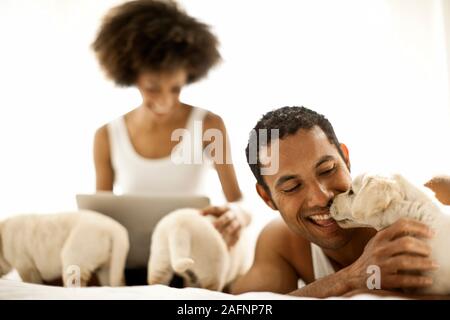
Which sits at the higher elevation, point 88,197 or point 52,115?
point 52,115

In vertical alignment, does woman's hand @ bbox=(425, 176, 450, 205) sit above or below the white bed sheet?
above

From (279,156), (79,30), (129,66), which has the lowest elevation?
(279,156)

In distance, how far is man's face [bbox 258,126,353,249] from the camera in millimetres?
1137

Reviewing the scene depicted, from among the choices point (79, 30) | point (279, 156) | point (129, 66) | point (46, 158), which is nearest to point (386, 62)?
point (279, 156)

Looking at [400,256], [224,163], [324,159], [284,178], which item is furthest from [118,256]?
[400,256]

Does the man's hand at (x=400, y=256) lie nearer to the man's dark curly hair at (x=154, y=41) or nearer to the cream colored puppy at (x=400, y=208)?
the cream colored puppy at (x=400, y=208)

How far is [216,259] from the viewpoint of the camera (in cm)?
122

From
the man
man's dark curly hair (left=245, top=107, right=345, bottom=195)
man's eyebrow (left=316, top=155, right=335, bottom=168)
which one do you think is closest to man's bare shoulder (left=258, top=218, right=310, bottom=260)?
the man

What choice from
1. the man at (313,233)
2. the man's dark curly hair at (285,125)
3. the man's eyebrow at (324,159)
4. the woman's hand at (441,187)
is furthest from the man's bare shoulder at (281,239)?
the woman's hand at (441,187)

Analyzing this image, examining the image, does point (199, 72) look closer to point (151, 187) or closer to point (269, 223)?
point (151, 187)

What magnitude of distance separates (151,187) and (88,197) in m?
0.17

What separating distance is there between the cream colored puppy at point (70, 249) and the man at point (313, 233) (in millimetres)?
316

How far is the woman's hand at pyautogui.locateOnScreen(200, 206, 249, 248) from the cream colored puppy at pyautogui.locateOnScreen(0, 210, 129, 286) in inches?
9.1

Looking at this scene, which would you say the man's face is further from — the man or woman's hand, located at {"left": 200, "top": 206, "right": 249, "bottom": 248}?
woman's hand, located at {"left": 200, "top": 206, "right": 249, "bottom": 248}
